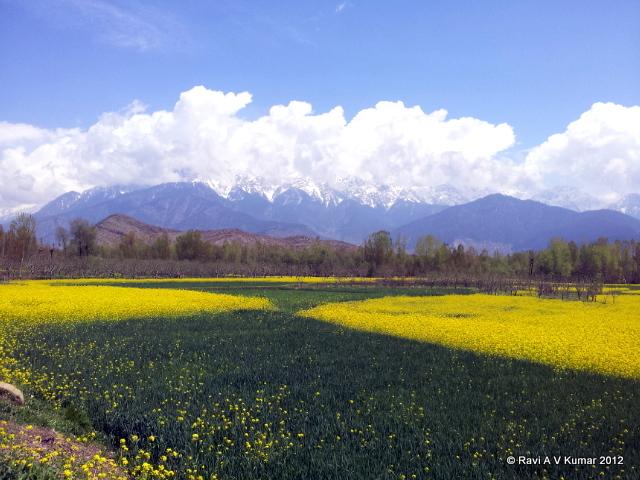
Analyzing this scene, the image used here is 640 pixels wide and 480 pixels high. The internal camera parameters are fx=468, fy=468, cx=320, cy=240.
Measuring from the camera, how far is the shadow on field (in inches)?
367

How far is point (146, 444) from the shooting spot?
10.2 metres

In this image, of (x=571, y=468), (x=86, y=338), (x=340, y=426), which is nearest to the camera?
(x=571, y=468)

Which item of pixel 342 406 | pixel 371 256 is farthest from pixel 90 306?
pixel 371 256

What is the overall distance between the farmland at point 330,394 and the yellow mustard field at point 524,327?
19 centimetres

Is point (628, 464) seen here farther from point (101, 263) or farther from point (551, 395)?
point (101, 263)

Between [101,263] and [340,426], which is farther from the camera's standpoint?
[101,263]

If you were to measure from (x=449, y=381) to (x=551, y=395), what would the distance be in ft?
9.84

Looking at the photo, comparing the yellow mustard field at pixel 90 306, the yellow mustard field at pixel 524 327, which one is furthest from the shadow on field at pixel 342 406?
the yellow mustard field at pixel 90 306

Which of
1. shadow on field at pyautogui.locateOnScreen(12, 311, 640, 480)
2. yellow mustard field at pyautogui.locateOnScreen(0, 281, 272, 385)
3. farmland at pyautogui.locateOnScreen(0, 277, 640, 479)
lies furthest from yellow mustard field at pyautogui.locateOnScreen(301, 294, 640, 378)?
yellow mustard field at pyautogui.locateOnScreen(0, 281, 272, 385)

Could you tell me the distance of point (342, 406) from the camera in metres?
12.6

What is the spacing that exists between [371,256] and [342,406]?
13281cm

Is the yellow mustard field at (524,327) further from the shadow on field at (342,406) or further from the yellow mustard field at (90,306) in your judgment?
the yellow mustard field at (90,306)

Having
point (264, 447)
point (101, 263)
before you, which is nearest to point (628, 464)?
point (264, 447)

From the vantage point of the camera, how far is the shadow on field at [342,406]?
9328mm
